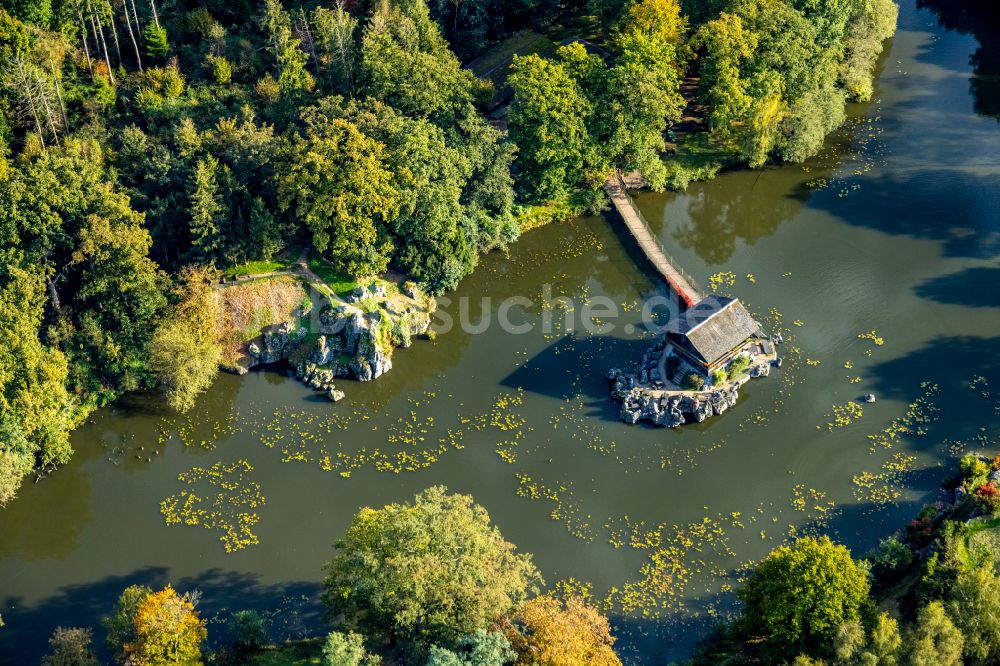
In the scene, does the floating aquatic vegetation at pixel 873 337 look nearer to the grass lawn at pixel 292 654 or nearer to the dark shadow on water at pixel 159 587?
the dark shadow on water at pixel 159 587

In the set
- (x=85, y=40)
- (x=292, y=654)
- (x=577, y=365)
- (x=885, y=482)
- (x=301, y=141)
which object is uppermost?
(x=85, y=40)

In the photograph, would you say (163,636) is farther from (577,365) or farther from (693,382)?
(693,382)

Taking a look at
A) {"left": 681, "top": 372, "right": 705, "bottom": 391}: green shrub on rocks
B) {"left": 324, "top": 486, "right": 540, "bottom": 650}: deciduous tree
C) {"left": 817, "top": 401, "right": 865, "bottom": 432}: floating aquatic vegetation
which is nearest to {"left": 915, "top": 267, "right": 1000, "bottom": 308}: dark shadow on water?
{"left": 817, "top": 401, "right": 865, "bottom": 432}: floating aquatic vegetation

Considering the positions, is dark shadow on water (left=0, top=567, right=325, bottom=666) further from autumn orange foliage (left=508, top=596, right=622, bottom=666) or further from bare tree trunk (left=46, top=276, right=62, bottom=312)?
bare tree trunk (left=46, top=276, right=62, bottom=312)

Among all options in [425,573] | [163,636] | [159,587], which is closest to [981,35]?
[425,573]

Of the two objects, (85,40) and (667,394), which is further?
(85,40)

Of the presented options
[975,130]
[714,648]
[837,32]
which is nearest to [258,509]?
[714,648]
